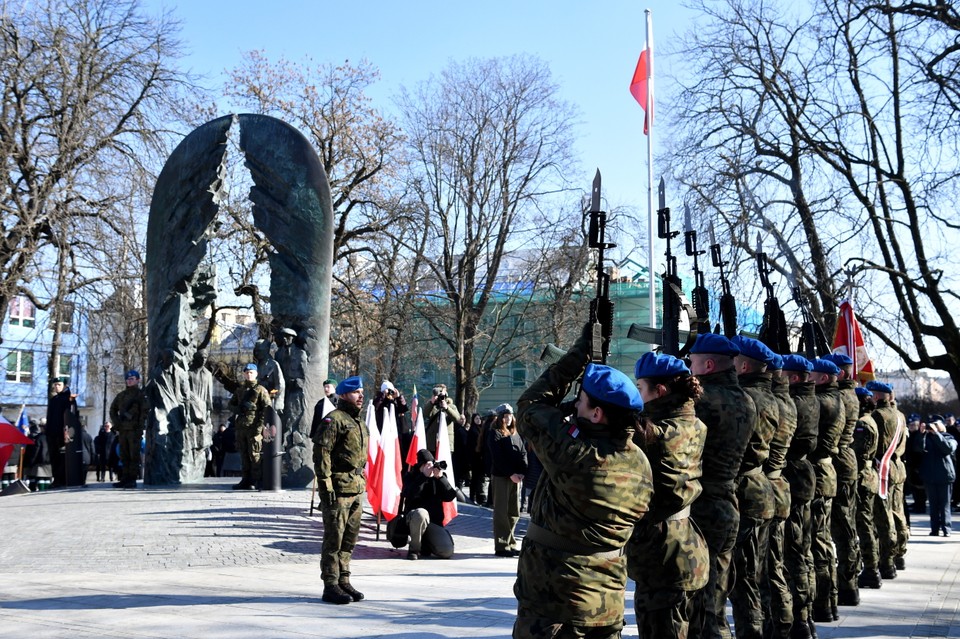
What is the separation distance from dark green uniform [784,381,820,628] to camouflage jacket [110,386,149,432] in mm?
12836

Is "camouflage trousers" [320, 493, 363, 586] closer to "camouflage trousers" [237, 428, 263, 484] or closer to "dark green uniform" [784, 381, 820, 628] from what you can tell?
"dark green uniform" [784, 381, 820, 628]

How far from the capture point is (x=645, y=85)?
64.3ft

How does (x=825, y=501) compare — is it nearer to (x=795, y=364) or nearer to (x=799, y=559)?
(x=799, y=559)

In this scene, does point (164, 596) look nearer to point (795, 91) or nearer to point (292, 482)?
point (292, 482)

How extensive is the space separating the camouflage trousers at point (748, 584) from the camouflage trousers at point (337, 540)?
3.63 metres

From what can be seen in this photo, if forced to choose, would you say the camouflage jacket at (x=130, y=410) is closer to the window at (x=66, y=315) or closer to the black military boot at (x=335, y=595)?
the window at (x=66, y=315)

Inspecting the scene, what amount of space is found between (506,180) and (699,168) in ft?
38.3

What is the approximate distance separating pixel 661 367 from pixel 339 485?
4.45m

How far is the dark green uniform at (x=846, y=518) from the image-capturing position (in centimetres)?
968

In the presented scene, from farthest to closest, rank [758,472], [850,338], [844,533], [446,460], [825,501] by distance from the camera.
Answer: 1. [446,460]
2. [850,338]
3. [844,533]
4. [825,501]
5. [758,472]

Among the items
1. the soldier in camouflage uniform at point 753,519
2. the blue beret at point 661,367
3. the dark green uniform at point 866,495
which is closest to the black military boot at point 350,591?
the soldier in camouflage uniform at point 753,519

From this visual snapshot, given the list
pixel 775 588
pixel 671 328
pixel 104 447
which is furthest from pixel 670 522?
pixel 104 447

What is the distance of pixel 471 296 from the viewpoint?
3322 centimetres

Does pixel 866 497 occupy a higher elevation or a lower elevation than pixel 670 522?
lower
